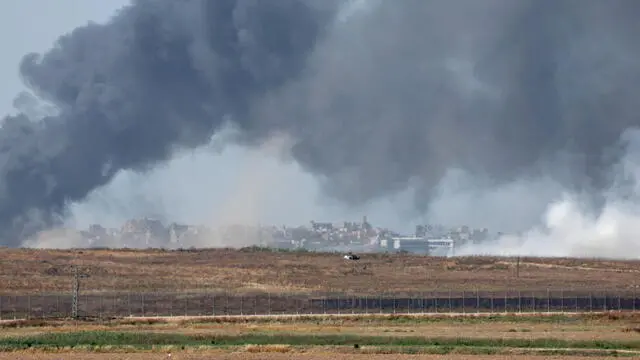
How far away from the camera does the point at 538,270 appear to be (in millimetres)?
172125

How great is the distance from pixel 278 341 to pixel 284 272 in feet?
259

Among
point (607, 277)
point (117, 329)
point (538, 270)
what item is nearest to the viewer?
point (117, 329)

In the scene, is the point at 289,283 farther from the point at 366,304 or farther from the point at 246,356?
the point at 246,356

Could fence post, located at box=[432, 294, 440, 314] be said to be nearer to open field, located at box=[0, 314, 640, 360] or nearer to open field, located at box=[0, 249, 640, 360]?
open field, located at box=[0, 249, 640, 360]

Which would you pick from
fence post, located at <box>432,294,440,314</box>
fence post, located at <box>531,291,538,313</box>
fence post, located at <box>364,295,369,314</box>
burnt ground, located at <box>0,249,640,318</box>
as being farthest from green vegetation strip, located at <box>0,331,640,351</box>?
fence post, located at <box>531,291,538,313</box>

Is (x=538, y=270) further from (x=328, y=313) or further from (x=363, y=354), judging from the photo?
(x=363, y=354)

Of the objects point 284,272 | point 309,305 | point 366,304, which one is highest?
point 284,272

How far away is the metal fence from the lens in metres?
110

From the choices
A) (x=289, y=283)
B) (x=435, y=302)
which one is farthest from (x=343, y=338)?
(x=289, y=283)

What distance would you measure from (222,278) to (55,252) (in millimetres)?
30675

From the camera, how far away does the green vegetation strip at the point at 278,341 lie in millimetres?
79812

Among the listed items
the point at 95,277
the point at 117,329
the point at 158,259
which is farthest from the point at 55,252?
the point at 117,329

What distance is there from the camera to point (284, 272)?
160 metres

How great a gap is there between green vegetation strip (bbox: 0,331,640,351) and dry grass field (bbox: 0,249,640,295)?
49.2 m
